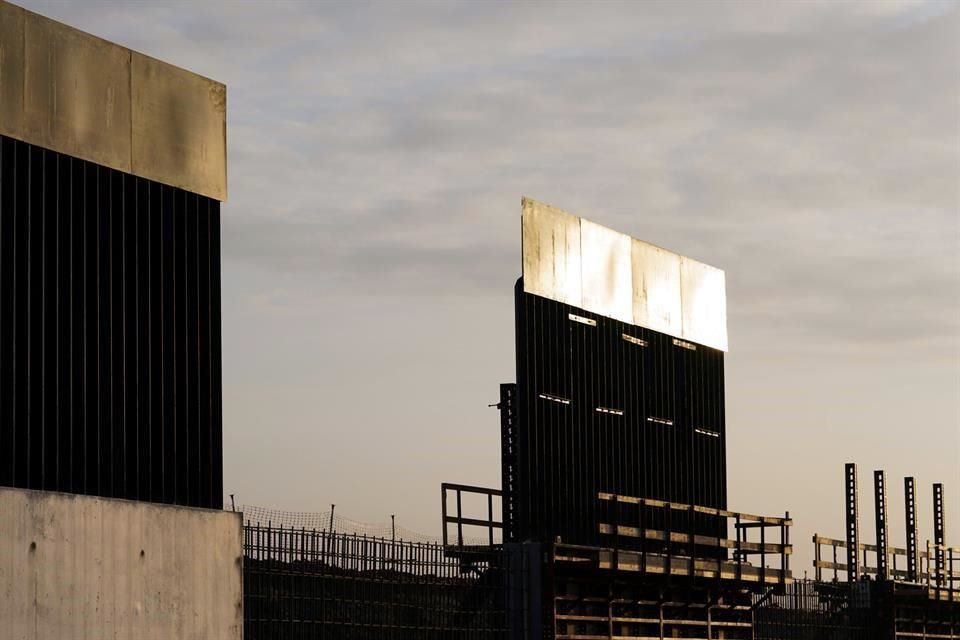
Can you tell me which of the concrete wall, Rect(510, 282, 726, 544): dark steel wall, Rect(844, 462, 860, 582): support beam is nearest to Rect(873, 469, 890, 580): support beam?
Rect(844, 462, 860, 582): support beam

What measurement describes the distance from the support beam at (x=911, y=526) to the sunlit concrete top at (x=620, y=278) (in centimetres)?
1312

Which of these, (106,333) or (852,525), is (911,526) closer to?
(852,525)

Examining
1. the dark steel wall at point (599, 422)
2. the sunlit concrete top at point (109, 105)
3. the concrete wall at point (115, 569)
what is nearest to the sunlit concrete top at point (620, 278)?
the dark steel wall at point (599, 422)

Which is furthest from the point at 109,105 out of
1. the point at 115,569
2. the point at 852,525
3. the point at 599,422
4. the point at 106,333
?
the point at 852,525

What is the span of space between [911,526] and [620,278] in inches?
793

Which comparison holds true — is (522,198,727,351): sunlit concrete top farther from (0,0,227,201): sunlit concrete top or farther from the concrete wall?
the concrete wall

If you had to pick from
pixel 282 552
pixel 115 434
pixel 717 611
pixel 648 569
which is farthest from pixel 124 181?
pixel 717 611

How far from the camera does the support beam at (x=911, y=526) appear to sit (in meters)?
56.0

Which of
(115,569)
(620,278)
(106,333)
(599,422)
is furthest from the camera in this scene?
(620,278)

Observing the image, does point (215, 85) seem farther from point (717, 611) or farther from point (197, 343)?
point (717, 611)

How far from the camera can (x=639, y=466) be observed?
41719 millimetres

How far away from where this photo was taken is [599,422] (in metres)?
40.0

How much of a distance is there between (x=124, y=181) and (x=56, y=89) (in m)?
2.11

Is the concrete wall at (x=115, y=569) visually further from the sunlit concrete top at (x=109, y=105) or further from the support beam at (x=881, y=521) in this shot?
the support beam at (x=881, y=521)
